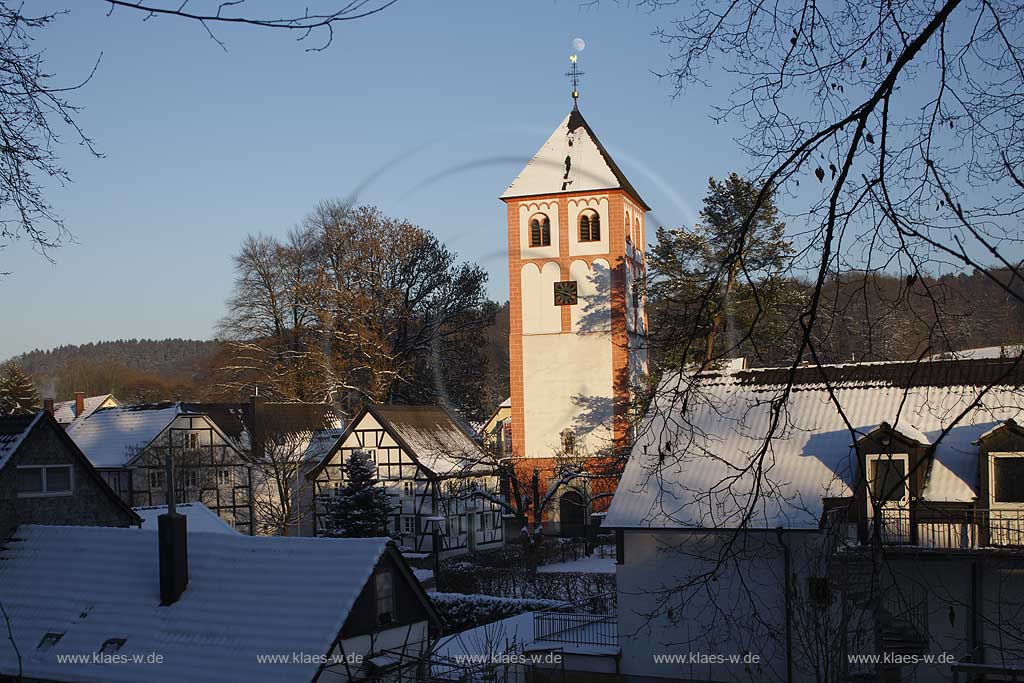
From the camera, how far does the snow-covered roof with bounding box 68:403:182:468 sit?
43.8 m

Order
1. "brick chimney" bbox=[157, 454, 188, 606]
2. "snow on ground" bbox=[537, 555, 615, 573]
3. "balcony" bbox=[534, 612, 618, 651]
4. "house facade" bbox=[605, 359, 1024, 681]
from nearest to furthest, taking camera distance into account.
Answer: "house facade" bbox=[605, 359, 1024, 681] < "brick chimney" bbox=[157, 454, 188, 606] < "balcony" bbox=[534, 612, 618, 651] < "snow on ground" bbox=[537, 555, 615, 573]

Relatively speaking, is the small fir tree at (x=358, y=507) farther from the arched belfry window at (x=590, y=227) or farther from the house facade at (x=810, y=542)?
the arched belfry window at (x=590, y=227)

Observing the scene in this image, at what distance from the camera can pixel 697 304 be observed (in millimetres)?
5055

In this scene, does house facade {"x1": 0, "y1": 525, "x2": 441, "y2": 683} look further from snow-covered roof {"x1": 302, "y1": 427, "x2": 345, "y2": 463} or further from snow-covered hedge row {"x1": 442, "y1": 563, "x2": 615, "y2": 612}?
snow-covered roof {"x1": 302, "y1": 427, "x2": 345, "y2": 463}

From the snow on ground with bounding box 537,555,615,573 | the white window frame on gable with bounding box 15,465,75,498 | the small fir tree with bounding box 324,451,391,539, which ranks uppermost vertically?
the white window frame on gable with bounding box 15,465,75,498

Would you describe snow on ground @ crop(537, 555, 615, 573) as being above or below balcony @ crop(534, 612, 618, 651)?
below

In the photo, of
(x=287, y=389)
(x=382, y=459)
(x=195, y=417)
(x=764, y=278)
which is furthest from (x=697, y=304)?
(x=287, y=389)

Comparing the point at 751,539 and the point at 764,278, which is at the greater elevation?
the point at 764,278

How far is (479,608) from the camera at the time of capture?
26844 millimetres

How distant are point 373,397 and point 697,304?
146 ft

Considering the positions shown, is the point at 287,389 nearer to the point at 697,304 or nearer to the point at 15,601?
the point at 15,601

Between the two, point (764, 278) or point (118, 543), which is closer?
point (764, 278)

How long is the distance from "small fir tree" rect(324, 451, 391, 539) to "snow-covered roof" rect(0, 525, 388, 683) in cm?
1423

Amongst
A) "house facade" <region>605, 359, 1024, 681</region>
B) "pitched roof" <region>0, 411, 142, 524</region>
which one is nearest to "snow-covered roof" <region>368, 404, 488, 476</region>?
"pitched roof" <region>0, 411, 142, 524</region>
